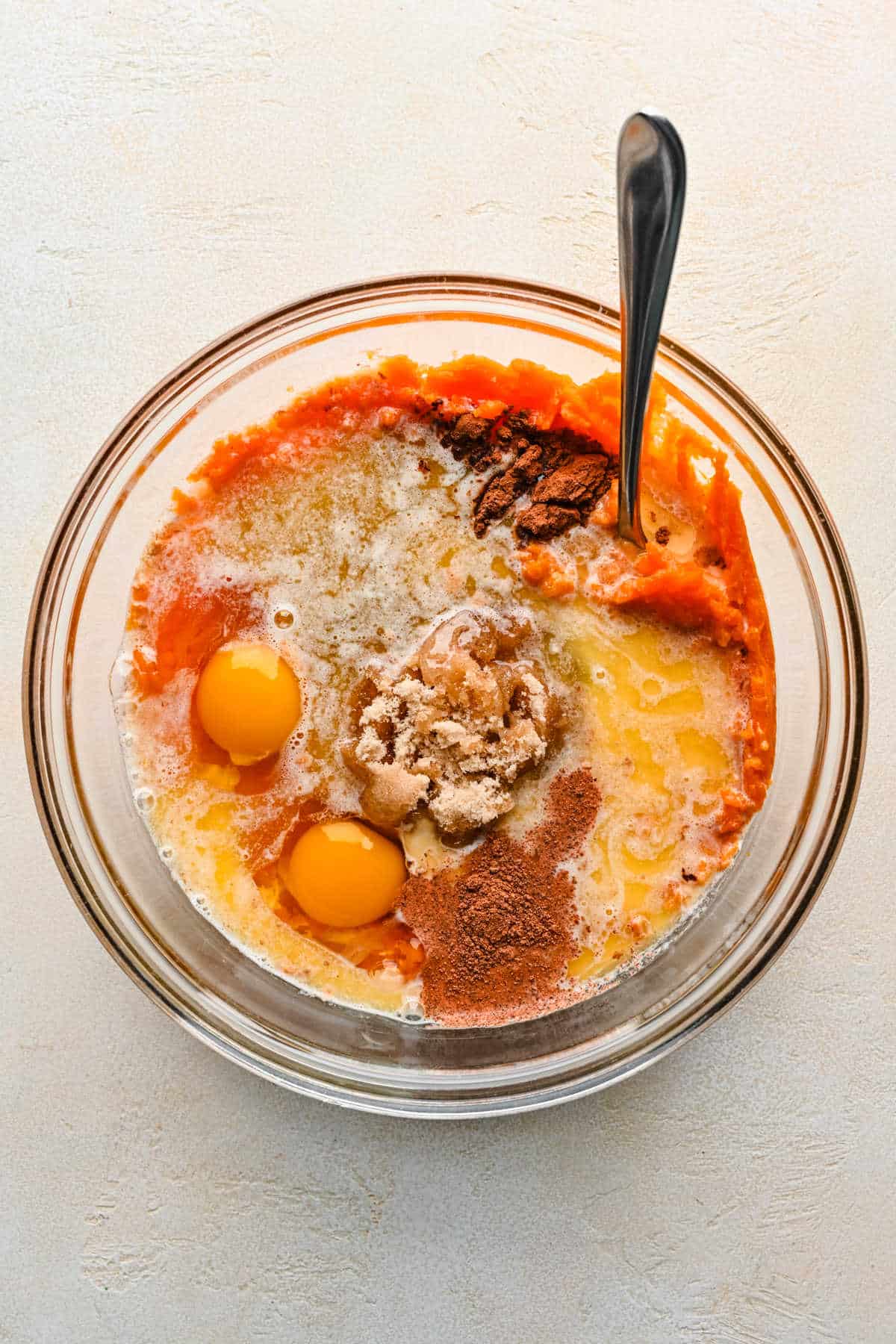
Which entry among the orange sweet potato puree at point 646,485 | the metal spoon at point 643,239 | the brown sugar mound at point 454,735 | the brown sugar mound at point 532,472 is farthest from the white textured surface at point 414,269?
the brown sugar mound at point 454,735

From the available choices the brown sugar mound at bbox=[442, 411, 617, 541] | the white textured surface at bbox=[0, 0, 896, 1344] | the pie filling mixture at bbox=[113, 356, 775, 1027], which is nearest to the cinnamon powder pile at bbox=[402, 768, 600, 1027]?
the pie filling mixture at bbox=[113, 356, 775, 1027]

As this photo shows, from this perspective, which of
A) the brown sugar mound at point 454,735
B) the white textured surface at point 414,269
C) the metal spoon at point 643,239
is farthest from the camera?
the white textured surface at point 414,269

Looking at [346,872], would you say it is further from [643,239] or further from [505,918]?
[643,239]

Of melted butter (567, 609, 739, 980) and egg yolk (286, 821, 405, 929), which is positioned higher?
melted butter (567, 609, 739, 980)

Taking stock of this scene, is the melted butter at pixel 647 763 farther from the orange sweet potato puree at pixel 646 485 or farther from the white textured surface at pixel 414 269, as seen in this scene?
the white textured surface at pixel 414 269

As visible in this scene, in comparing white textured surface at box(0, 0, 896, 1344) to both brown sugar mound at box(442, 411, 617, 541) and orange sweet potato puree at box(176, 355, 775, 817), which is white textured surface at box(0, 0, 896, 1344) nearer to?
orange sweet potato puree at box(176, 355, 775, 817)

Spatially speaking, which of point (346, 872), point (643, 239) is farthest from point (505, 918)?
point (643, 239)
